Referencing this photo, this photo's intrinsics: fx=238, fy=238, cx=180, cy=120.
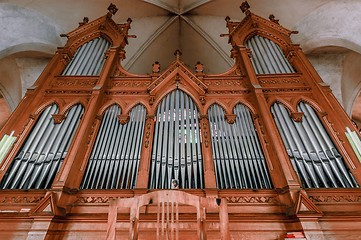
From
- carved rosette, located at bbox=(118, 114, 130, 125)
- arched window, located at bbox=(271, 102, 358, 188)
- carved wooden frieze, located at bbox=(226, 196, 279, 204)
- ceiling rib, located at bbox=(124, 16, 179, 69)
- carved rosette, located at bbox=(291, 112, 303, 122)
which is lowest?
carved wooden frieze, located at bbox=(226, 196, 279, 204)

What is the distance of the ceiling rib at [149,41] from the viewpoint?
29.2ft

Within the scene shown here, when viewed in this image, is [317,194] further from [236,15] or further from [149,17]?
[149,17]

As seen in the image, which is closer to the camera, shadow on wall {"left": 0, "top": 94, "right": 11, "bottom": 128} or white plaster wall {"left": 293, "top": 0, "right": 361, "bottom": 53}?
white plaster wall {"left": 293, "top": 0, "right": 361, "bottom": 53}

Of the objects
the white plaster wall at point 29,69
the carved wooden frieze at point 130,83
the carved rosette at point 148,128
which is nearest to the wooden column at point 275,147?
the carved rosette at point 148,128

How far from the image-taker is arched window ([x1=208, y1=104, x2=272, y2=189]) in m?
3.69

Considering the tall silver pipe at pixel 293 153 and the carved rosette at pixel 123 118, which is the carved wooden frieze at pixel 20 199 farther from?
the tall silver pipe at pixel 293 153

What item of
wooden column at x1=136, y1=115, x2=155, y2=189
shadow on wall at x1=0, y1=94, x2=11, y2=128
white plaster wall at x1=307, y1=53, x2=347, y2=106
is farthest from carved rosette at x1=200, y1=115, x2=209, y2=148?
shadow on wall at x1=0, y1=94, x2=11, y2=128

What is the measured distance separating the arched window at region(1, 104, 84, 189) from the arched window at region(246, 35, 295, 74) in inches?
171

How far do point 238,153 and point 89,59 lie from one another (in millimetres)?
4537

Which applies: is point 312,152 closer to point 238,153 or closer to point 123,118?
point 238,153

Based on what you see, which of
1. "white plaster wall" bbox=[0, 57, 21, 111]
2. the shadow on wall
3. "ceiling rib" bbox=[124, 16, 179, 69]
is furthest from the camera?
the shadow on wall

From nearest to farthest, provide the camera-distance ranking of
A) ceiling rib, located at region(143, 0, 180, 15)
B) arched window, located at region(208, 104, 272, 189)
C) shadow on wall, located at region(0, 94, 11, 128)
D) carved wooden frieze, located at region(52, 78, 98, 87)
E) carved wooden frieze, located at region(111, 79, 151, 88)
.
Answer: arched window, located at region(208, 104, 272, 189) < carved wooden frieze, located at region(52, 78, 98, 87) < carved wooden frieze, located at region(111, 79, 151, 88) < ceiling rib, located at region(143, 0, 180, 15) < shadow on wall, located at region(0, 94, 11, 128)

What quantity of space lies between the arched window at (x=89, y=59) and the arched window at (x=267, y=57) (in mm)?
3969

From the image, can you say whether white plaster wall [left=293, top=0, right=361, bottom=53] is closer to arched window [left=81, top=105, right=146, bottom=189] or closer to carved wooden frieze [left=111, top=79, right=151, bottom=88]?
carved wooden frieze [left=111, top=79, right=151, bottom=88]
